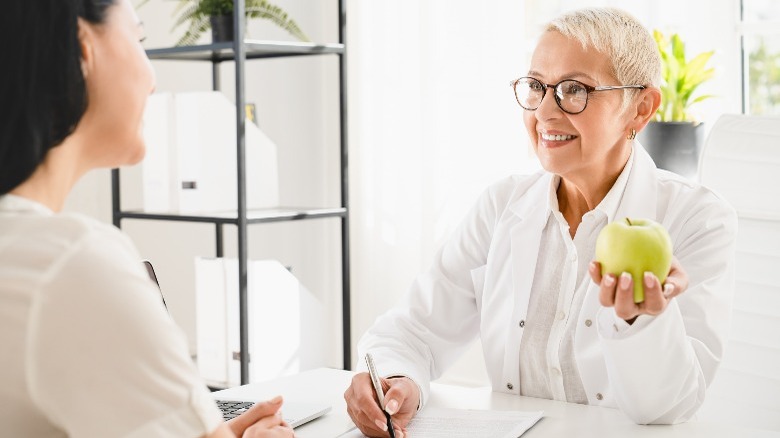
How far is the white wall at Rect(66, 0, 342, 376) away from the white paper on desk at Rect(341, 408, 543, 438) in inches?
80.0

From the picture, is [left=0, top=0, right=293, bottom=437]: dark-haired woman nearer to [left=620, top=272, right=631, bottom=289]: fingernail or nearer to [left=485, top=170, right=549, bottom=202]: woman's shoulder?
[left=620, top=272, right=631, bottom=289]: fingernail

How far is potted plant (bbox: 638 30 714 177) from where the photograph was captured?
7.59 feet

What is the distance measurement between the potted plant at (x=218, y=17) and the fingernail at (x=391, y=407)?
63.8 inches

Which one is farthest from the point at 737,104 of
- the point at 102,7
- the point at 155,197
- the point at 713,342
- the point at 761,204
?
the point at 102,7

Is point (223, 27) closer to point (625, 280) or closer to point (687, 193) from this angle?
point (687, 193)

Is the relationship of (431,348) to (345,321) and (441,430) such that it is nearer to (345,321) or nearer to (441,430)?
(441,430)

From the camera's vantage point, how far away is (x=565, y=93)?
1.67 metres

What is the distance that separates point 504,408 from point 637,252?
1.15 ft

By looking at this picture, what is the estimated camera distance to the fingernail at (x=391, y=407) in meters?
1.31

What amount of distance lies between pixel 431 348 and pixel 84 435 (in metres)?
1.11

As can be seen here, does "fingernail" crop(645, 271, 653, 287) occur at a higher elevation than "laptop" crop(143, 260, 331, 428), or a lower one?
higher

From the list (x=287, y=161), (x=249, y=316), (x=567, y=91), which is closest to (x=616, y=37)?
(x=567, y=91)

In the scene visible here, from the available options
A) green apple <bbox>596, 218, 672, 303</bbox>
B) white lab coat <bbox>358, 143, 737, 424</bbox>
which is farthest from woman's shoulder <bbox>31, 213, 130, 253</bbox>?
white lab coat <bbox>358, 143, 737, 424</bbox>

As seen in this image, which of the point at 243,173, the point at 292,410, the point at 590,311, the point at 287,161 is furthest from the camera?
the point at 287,161
